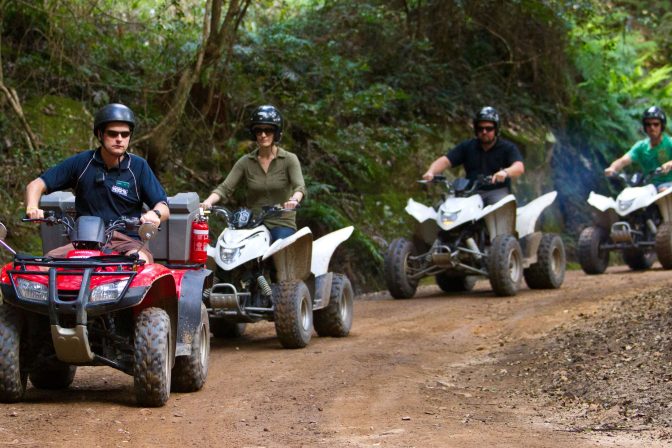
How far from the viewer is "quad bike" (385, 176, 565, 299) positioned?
12.5 metres

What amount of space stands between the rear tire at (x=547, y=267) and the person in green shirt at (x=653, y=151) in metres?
1.60

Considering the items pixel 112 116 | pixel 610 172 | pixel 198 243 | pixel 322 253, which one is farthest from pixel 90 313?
pixel 610 172

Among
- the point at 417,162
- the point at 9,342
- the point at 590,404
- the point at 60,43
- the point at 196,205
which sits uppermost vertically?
the point at 60,43

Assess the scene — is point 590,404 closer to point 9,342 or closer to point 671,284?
point 9,342

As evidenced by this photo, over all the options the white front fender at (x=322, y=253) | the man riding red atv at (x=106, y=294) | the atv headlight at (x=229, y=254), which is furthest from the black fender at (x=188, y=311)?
the white front fender at (x=322, y=253)

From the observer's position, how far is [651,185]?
1506cm

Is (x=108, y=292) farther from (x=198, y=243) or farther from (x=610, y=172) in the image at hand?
(x=610, y=172)

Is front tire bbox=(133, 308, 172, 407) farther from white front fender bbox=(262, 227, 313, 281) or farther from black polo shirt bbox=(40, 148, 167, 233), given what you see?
white front fender bbox=(262, 227, 313, 281)

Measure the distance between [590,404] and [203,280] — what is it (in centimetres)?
259

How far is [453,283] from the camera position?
13.8 meters

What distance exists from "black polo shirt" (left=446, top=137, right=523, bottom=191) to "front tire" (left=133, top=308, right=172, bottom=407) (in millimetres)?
7181

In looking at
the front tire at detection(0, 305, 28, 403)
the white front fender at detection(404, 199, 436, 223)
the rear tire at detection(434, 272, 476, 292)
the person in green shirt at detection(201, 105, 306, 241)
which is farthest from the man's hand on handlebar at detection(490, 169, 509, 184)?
the front tire at detection(0, 305, 28, 403)

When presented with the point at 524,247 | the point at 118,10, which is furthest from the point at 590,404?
the point at 118,10

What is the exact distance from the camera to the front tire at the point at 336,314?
995 centimetres
